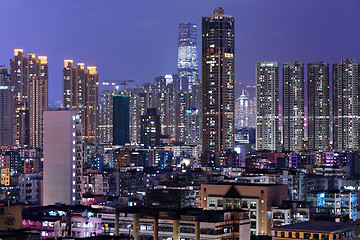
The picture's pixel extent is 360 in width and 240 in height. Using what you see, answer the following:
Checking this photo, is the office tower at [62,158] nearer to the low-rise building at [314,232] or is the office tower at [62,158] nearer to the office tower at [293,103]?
the low-rise building at [314,232]

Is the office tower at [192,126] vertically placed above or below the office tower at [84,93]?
below

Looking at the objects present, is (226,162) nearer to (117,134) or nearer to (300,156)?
(300,156)

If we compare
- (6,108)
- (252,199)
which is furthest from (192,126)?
(252,199)

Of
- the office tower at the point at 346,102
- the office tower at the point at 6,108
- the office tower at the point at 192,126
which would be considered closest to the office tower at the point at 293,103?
the office tower at the point at 346,102

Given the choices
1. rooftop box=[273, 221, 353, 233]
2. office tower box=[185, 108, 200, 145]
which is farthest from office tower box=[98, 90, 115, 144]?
rooftop box=[273, 221, 353, 233]

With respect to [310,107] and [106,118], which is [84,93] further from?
[310,107]

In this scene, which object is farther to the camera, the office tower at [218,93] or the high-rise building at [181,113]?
the high-rise building at [181,113]
